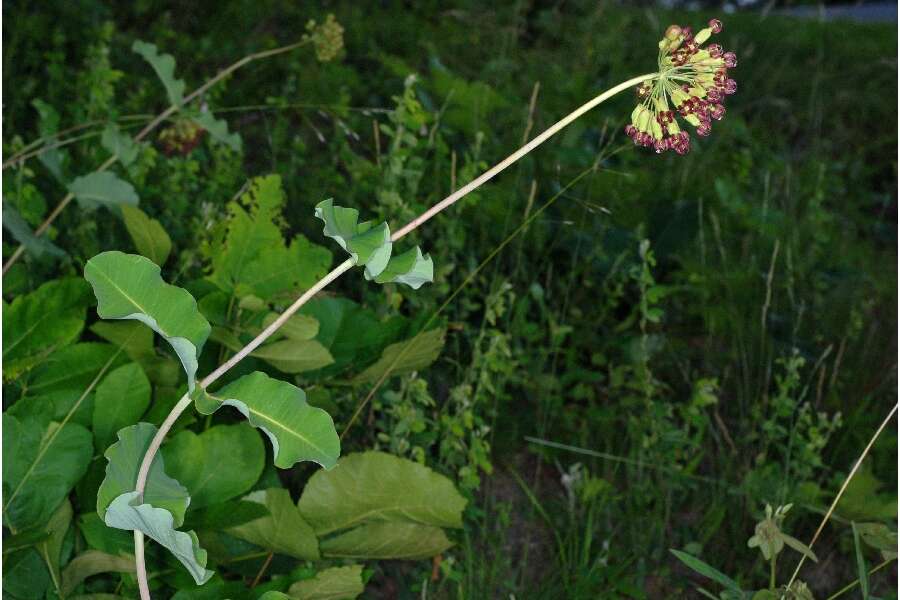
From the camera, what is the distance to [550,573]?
1550 mm

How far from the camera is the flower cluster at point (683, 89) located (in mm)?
789

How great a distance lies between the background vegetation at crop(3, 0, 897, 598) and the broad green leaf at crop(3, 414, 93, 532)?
45mm

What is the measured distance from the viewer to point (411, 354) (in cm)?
138

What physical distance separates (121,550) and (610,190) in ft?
4.50

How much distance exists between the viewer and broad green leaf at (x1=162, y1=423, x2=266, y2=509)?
125 centimetres

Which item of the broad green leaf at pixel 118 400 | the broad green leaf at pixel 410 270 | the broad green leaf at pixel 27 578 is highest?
the broad green leaf at pixel 410 270

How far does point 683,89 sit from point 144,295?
0.48 meters

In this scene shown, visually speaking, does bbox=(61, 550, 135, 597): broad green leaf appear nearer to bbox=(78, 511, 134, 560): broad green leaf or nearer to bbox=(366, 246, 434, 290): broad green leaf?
bbox=(78, 511, 134, 560): broad green leaf

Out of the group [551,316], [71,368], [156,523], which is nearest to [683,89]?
[156,523]

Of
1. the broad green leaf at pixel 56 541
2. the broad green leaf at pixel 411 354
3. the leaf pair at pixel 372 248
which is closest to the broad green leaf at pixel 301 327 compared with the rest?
the broad green leaf at pixel 411 354

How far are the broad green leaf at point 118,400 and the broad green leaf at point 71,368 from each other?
0.28 feet

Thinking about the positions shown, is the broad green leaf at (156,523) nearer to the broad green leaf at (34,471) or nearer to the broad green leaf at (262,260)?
the broad green leaf at (34,471)

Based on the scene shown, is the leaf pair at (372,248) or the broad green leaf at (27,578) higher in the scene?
the leaf pair at (372,248)

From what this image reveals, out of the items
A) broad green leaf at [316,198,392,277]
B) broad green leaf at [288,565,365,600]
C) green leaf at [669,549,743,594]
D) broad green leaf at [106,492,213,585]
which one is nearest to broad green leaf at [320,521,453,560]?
broad green leaf at [288,565,365,600]
